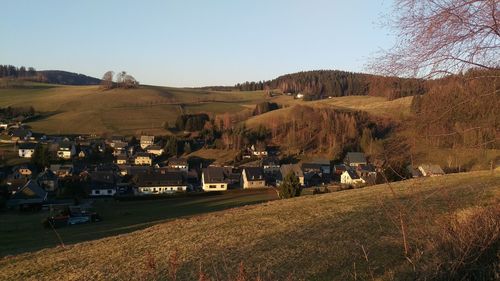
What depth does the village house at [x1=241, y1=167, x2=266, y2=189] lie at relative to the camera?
66125 millimetres

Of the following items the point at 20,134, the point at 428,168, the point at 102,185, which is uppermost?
the point at 428,168

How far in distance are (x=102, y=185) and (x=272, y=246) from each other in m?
56.6

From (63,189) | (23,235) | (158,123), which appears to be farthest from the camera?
(158,123)

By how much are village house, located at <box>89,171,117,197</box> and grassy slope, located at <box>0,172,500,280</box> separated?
49.1 meters

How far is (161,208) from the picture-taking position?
129 feet

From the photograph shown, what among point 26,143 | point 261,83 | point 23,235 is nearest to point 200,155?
point 26,143

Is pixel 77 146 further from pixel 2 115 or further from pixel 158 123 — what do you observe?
pixel 2 115

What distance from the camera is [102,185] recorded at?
63406 mm

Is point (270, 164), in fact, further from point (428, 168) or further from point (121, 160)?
point (428, 168)

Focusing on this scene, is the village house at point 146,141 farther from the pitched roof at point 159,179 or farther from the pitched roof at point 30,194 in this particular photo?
the pitched roof at point 30,194

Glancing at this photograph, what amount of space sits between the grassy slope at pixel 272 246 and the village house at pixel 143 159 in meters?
70.1

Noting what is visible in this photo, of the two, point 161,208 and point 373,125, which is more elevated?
point 373,125

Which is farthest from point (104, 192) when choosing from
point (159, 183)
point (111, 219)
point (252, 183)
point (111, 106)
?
point (111, 106)

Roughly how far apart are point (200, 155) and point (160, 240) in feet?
244
